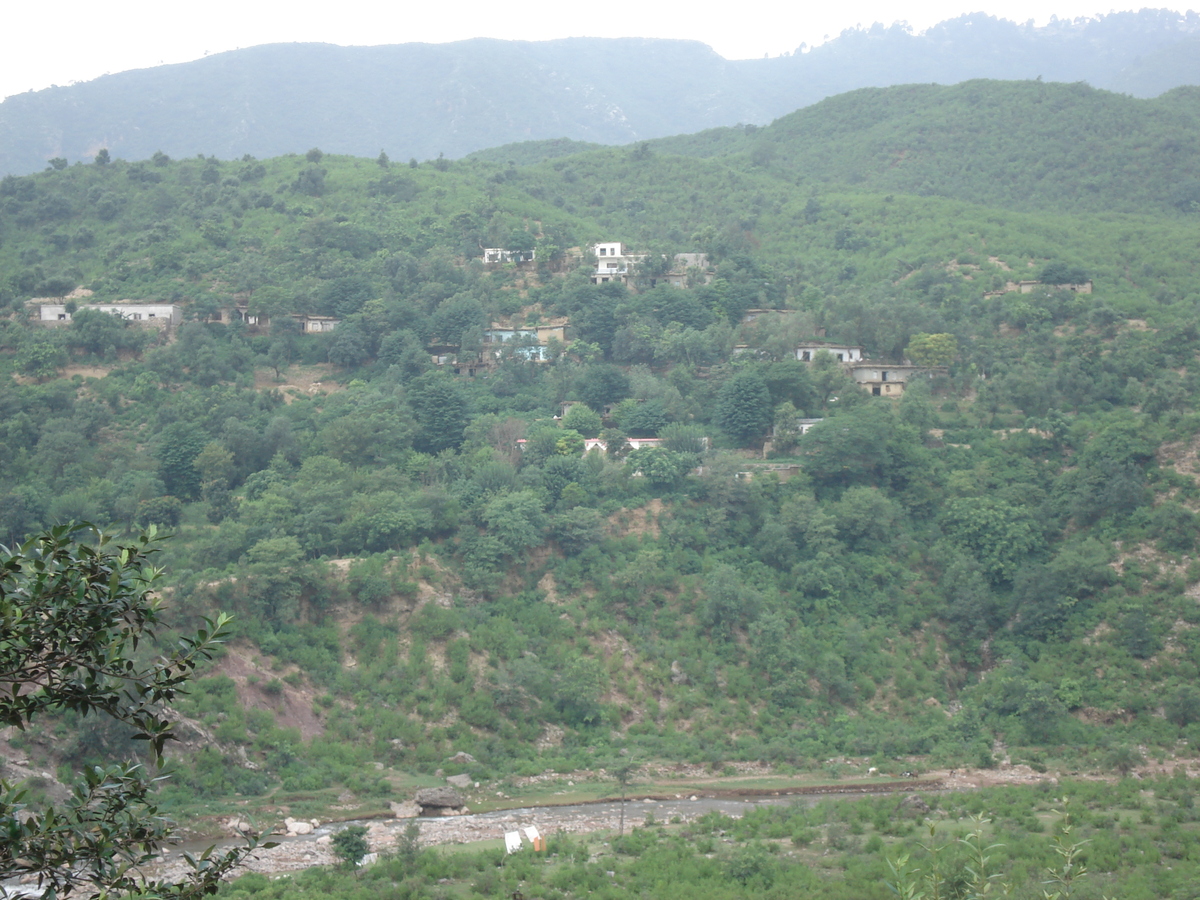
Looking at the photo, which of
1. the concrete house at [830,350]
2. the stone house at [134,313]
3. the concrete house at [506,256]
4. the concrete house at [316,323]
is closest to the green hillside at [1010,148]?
the concrete house at [830,350]

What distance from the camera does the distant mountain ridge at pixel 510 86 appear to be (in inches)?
3959

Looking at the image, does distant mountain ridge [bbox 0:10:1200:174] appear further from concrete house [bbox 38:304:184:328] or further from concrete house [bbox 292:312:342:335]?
concrete house [bbox 292:312:342:335]

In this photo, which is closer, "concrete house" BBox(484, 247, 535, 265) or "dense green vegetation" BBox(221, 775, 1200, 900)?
"dense green vegetation" BBox(221, 775, 1200, 900)

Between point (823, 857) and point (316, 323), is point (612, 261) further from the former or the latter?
point (823, 857)

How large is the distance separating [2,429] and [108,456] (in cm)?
278

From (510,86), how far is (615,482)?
101 meters

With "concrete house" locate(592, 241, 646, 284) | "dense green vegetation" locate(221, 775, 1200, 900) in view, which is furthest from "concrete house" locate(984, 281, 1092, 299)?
"dense green vegetation" locate(221, 775, 1200, 900)

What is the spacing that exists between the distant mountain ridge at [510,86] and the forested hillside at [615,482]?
65.2 m

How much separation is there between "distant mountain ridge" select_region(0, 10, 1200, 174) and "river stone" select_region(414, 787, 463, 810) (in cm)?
8494

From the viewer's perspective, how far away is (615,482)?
87.2ft

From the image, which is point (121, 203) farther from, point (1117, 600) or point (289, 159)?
point (1117, 600)

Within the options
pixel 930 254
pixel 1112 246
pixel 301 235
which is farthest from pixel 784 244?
pixel 301 235

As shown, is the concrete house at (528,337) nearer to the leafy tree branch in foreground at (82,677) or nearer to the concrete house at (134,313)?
the concrete house at (134,313)

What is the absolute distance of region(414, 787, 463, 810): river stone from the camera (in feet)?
58.9
